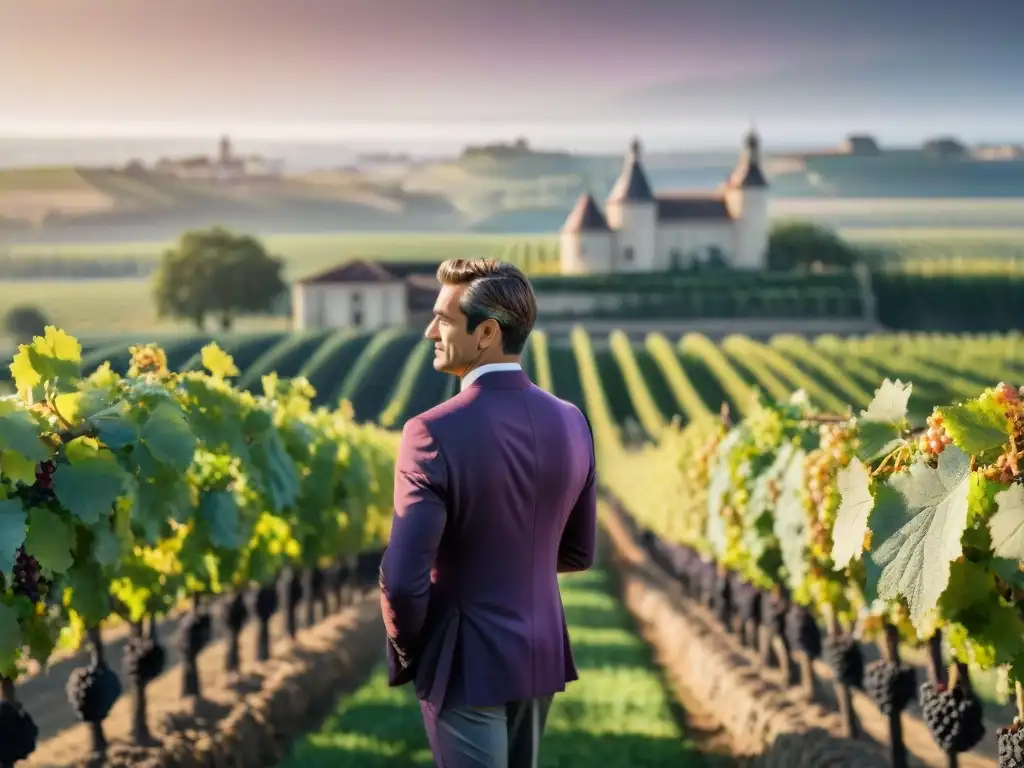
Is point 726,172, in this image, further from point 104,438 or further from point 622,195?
point 104,438

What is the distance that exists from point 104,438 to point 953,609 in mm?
2442

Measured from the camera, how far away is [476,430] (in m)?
3.23

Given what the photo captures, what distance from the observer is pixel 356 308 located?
76.6 meters

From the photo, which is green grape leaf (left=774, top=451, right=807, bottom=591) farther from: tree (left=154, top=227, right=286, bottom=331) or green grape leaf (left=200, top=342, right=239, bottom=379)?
tree (left=154, top=227, right=286, bottom=331)

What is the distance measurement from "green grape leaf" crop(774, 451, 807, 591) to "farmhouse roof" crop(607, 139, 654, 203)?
93.3 m

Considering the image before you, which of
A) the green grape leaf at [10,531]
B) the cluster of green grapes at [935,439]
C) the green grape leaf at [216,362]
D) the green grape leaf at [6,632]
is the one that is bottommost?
the green grape leaf at [6,632]

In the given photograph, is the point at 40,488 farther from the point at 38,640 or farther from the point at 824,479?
the point at 824,479

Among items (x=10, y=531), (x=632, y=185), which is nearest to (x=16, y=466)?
(x=10, y=531)

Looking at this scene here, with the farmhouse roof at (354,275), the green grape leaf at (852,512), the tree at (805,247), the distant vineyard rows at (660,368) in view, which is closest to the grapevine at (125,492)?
the green grape leaf at (852,512)

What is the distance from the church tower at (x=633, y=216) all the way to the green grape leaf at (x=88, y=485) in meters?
89.9

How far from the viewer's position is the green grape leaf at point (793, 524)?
6.95 metres

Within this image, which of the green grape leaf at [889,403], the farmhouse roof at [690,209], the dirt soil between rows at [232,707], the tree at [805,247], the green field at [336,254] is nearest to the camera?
the green grape leaf at [889,403]

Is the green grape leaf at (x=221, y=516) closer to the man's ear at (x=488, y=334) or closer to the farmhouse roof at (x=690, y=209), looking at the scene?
the man's ear at (x=488, y=334)

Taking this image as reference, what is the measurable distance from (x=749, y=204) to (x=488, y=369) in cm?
9850
